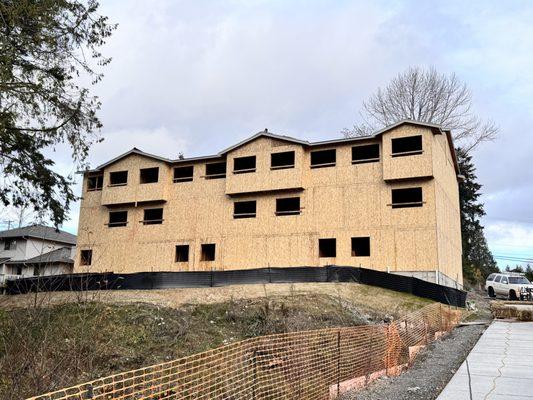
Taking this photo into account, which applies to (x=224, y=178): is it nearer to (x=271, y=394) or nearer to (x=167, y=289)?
(x=167, y=289)

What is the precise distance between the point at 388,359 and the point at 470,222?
141 feet

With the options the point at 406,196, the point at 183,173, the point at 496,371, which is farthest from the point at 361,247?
the point at 496,371

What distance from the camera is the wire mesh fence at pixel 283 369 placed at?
19.5ft

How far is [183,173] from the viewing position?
3494 centimetres

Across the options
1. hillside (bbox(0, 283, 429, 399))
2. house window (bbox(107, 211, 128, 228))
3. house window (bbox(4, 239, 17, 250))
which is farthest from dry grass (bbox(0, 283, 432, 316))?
house window (bbox(4, 239, 17, 250))

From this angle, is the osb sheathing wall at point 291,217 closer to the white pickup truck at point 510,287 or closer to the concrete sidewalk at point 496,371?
the white pickup truck at point 510,287

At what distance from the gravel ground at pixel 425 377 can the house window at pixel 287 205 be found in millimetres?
17287

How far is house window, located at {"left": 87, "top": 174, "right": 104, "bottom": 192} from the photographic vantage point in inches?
1457

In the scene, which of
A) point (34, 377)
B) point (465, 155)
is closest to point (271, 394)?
point (34, 377)

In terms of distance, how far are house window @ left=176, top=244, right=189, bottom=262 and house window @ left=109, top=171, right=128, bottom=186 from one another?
7198 mm

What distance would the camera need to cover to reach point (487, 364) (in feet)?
34.2

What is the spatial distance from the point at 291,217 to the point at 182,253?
329 inches

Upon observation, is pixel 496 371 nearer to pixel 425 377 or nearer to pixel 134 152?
pixel 425 377

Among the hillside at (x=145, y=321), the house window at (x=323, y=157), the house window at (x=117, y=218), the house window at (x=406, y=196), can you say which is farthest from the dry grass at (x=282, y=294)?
the house window at (x=117, y=218)
